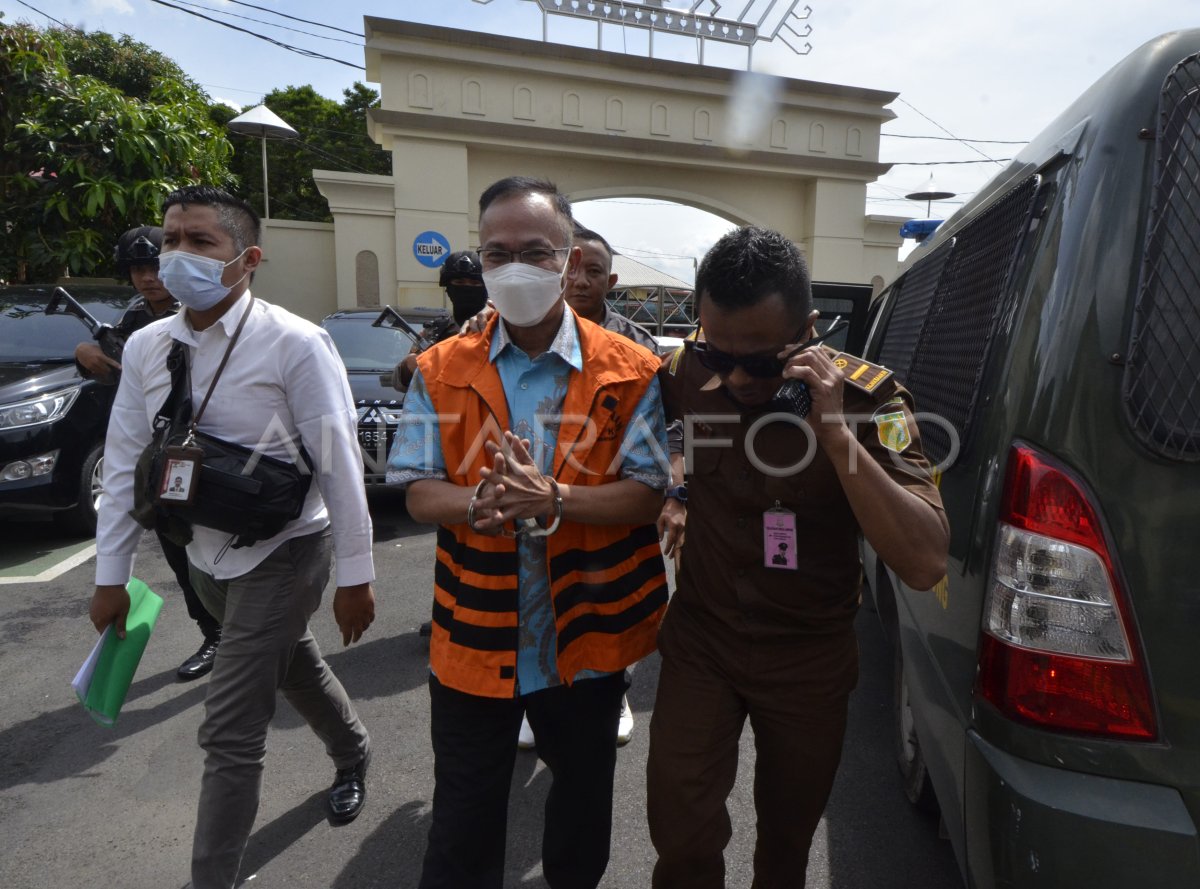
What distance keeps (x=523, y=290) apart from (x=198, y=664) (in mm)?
2870

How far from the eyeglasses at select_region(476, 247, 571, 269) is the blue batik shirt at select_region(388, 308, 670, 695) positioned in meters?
0.17

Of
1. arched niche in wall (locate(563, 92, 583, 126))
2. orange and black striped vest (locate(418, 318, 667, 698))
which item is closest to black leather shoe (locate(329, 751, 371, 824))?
orange and black striped vest (locate(418, 318, 667, 698))

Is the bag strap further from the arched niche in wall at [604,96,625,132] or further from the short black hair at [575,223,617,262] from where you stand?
the arched niche in wall at [604,96,625,132]

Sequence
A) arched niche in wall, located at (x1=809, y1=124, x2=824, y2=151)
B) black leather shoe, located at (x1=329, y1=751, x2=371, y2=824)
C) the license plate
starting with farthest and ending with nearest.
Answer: arched niche in wall, located at (x1=809, y1=124, x2=824, y2=151)
the license plate
black leather shoe, located at (x1=329, y1=751, x2=371, y2=824)

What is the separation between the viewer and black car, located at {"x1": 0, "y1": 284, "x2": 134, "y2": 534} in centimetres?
539

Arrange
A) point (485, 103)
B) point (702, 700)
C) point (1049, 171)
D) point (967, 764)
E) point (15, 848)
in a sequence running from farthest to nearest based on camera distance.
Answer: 1. point (485, 103)
2. point (15, 848)
3. point (702, 700)
4. point (1049, 171)
5. point (967, 764)

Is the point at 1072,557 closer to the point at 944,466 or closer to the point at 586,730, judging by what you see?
the point at 944,466

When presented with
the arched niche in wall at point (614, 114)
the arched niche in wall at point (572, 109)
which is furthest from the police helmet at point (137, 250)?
the arched niche in wall at point (614, 114)

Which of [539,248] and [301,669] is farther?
[301,669]

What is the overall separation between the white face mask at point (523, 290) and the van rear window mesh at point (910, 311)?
5.03 ft

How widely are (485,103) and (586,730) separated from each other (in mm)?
13733

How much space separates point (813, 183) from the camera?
52.4 ft

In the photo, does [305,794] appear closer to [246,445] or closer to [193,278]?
[246,445]

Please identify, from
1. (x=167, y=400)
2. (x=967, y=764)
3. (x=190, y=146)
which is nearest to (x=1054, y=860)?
(x=967, y=764)
